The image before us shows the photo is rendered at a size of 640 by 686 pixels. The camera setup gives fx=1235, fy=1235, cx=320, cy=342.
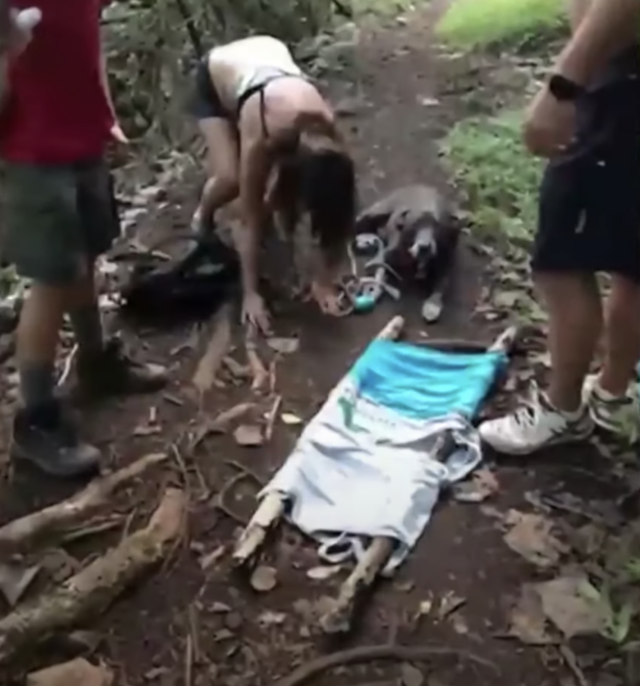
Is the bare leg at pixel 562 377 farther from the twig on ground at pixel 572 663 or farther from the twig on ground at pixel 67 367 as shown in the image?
the twig on ground at pixel 67 367

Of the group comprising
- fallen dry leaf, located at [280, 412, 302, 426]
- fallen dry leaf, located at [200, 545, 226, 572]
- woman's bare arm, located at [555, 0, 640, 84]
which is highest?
woman's bare arm, located at [555, 0, 640, 84]

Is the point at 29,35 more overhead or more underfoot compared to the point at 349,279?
more overhead

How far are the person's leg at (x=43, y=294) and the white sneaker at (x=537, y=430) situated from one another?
762mm

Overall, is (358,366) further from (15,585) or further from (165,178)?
(165,178)

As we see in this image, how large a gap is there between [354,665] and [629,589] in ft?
1.59

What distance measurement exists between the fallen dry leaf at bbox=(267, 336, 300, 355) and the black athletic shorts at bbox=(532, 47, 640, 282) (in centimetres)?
77

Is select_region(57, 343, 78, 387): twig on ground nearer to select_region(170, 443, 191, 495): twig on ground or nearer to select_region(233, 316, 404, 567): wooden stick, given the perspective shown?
select_region(170, 443, 191, 495): twig on ground

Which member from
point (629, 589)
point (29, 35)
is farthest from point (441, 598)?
point (29, 35)

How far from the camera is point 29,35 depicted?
1857mm

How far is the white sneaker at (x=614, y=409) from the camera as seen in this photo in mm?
2396

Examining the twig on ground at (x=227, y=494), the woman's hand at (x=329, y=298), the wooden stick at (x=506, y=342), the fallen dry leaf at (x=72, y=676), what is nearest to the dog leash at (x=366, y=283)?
the woman's hand at (x=329, y=298)

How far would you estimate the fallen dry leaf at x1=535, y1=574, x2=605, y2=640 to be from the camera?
1.96 metres

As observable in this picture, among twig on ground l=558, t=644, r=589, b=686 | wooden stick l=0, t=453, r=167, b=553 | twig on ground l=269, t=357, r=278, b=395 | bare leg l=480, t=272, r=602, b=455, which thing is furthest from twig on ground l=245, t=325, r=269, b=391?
twig on ground l=558, t=644, r=589, b=686

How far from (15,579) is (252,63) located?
1.44 m
